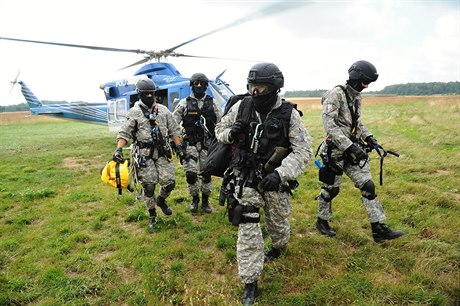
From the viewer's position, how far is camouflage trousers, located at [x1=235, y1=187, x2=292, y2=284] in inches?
133

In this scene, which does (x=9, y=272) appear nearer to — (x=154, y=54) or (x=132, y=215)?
(x=132, y=215)

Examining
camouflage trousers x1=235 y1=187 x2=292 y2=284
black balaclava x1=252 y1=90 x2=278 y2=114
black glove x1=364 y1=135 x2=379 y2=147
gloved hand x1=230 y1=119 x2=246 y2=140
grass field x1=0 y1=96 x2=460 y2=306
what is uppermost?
black balaclava x1=252 y1=90 x2=278 y2=114

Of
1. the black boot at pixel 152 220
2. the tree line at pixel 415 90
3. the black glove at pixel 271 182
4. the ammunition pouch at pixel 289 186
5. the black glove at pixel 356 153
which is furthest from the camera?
the tree line at pixel 415 90

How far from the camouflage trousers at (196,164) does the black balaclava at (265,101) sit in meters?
2.58

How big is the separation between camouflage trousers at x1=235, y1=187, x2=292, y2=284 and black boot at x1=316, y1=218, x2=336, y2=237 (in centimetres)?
128

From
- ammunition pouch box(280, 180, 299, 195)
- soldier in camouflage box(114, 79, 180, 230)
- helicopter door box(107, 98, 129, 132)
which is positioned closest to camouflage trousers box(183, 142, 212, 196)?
soldier in camouflage box(114, 79, 180, 230)

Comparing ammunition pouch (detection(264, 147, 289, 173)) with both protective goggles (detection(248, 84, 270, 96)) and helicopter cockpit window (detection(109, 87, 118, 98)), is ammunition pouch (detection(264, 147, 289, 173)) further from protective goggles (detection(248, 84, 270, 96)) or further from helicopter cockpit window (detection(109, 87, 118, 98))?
helicopter cockpit window (detection(109, 87, 118, 98))

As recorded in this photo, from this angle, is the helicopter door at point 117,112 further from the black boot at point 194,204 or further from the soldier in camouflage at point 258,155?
the soldier in camouflage at point 258,155

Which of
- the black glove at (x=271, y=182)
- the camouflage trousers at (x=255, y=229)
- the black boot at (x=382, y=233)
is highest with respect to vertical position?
the black glove at (x=271, y=182)

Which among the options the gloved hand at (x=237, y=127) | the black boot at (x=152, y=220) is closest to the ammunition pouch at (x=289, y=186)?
the gloved hand at (x=237, y=127)

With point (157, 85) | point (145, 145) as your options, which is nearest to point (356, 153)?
point (145, 145)

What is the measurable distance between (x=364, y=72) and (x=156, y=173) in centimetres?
351

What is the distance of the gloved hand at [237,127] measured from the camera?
350 centimetres

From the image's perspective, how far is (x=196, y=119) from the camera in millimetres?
6027
